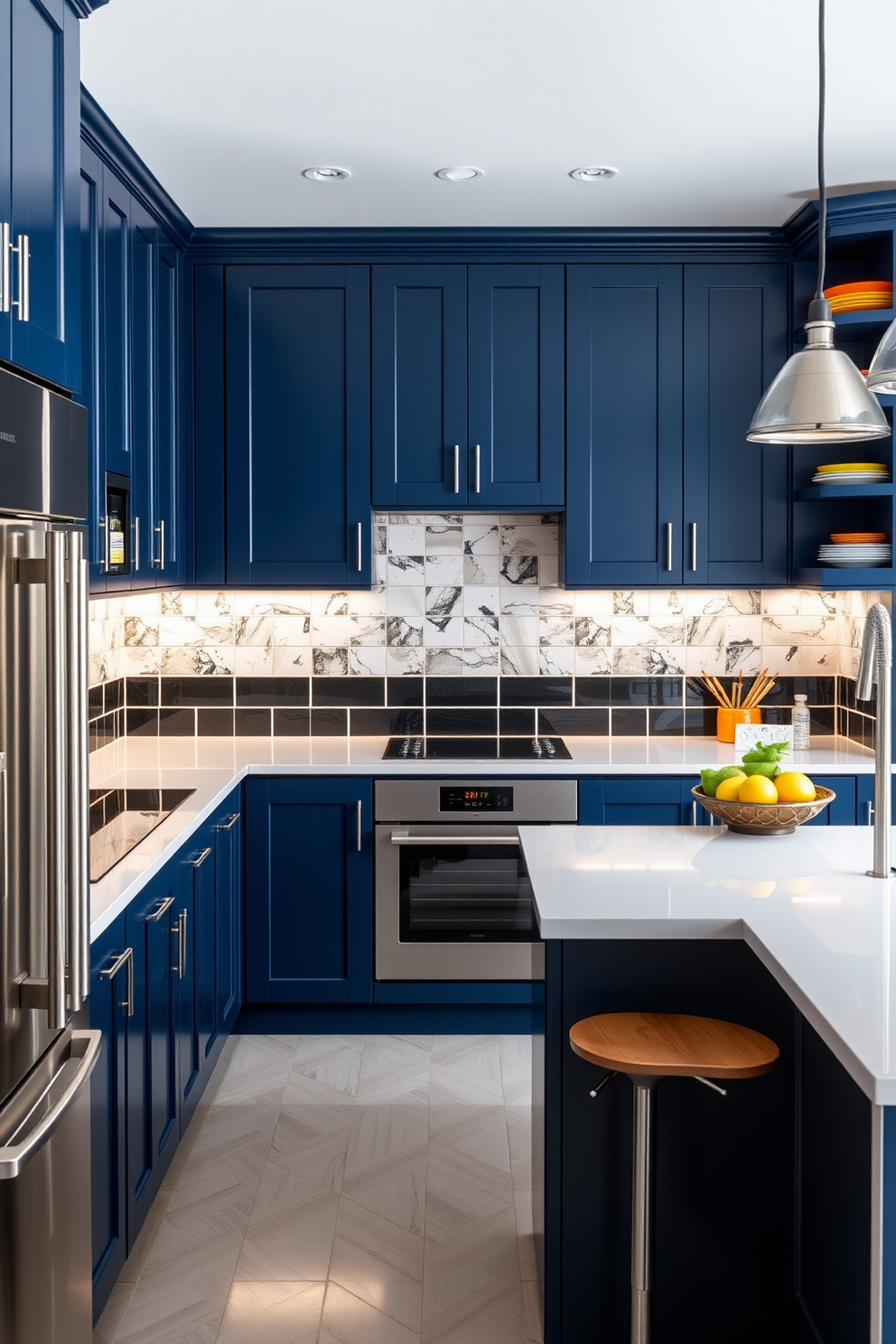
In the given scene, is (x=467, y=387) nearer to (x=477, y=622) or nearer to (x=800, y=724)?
(x=477, y=622)

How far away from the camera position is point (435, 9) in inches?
93.9

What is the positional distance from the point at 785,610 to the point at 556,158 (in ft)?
6.07

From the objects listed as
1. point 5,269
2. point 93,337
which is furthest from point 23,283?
point 93,337

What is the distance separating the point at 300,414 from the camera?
390 centimetres

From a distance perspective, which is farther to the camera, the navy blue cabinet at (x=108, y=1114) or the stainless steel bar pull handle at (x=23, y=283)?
the navy blue cabinet at (x=108, y=1114)

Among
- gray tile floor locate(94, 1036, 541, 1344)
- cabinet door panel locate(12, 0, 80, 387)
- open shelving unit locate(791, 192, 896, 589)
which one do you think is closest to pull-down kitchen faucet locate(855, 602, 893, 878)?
gray tile floor locate(94, 1036, 541, 1344)

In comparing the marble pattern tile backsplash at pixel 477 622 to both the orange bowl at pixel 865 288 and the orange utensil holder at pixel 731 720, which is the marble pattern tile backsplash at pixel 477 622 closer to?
the orange utensil holder at pixel 731 720

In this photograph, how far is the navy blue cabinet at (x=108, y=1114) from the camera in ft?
6.79

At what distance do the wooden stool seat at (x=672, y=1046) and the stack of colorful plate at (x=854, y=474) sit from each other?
2.26 metres

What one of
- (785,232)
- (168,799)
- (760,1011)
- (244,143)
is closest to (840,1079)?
(760,1011)

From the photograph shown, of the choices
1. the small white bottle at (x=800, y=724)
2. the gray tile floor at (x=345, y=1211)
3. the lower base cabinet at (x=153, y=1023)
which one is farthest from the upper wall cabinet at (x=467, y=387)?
the gray tile floor at (x=345, y=1211)

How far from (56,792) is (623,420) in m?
2.77

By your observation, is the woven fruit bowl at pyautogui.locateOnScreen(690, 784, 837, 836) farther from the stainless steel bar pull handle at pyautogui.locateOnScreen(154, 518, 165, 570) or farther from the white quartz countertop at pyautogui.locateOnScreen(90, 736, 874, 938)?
the stainless steel bar pull handle at pyautogui.locateOnScreen(154, 518, 165, 570)

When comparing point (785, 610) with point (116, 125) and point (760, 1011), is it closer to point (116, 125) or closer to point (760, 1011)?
point (760, 1011)
